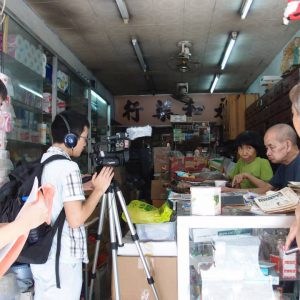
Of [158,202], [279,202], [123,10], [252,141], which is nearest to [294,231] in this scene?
[279,202]

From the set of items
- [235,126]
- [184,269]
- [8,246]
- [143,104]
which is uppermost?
[143,104]

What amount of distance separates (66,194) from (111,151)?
488 mm

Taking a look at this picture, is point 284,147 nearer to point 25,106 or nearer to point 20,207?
point 20,207

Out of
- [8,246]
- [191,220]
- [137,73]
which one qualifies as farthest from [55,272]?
[137,73]

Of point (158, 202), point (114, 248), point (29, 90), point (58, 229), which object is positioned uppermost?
point (29, 90)

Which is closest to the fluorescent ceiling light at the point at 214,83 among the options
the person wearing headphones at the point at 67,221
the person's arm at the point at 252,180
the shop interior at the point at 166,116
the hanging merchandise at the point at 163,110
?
the shop interior at the point at 166,116

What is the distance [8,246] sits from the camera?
1015 mm

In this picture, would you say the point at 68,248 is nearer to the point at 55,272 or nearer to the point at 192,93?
the point at 55,272

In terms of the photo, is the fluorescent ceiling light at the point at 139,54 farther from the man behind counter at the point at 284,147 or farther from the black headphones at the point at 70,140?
the black headphones at the point at 70,140

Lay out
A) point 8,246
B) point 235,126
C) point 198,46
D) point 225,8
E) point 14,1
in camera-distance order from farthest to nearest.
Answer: point 235,126, point 198,46, point 225,8, point 14,1, point 8,246

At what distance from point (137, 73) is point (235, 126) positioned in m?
2.04

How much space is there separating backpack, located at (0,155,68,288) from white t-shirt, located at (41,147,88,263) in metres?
0.03

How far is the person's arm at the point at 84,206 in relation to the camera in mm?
1470

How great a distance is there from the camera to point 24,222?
3.26 feet
